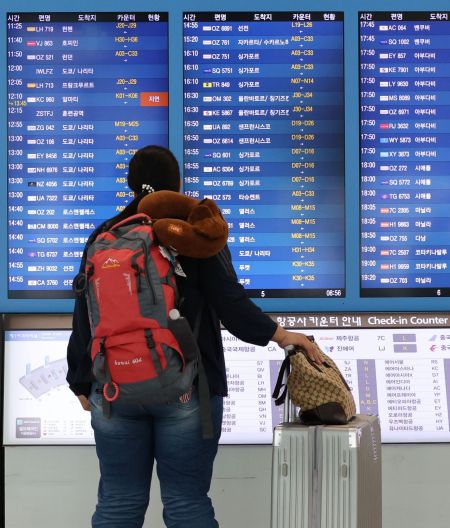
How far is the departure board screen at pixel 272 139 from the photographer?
3.13m

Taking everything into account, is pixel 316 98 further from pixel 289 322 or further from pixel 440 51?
pixel 289 322

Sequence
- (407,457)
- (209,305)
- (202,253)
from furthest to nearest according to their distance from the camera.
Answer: (407,457) < (209,305) < (202,253)

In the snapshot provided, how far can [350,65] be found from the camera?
10.3ft

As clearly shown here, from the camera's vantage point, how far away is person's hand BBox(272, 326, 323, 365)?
227 centimetres

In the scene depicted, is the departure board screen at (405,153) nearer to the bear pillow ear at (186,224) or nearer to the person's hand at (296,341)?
the person's hand at (296,341)

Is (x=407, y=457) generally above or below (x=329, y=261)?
below

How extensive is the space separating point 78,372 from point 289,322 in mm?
1014

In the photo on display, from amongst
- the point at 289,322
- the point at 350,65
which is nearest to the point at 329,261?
the point at 289,322

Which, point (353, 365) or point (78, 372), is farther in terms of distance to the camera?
point (353, 365)

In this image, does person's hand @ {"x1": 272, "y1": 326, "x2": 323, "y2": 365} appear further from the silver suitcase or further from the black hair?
the black hair

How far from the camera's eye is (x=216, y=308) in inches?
88.5

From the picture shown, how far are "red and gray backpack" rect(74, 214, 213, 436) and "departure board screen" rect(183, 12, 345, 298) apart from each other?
1.02 meters

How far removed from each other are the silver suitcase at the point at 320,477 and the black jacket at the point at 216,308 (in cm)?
26

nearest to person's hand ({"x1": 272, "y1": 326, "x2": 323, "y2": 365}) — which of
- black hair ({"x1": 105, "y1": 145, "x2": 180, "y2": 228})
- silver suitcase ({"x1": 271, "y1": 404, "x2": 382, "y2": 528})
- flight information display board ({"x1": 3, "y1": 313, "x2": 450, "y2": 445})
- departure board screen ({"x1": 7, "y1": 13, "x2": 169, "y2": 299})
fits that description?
silver suitcase ({"x1": 271, "y1": 404, "x2": 382, "y2": 528})
